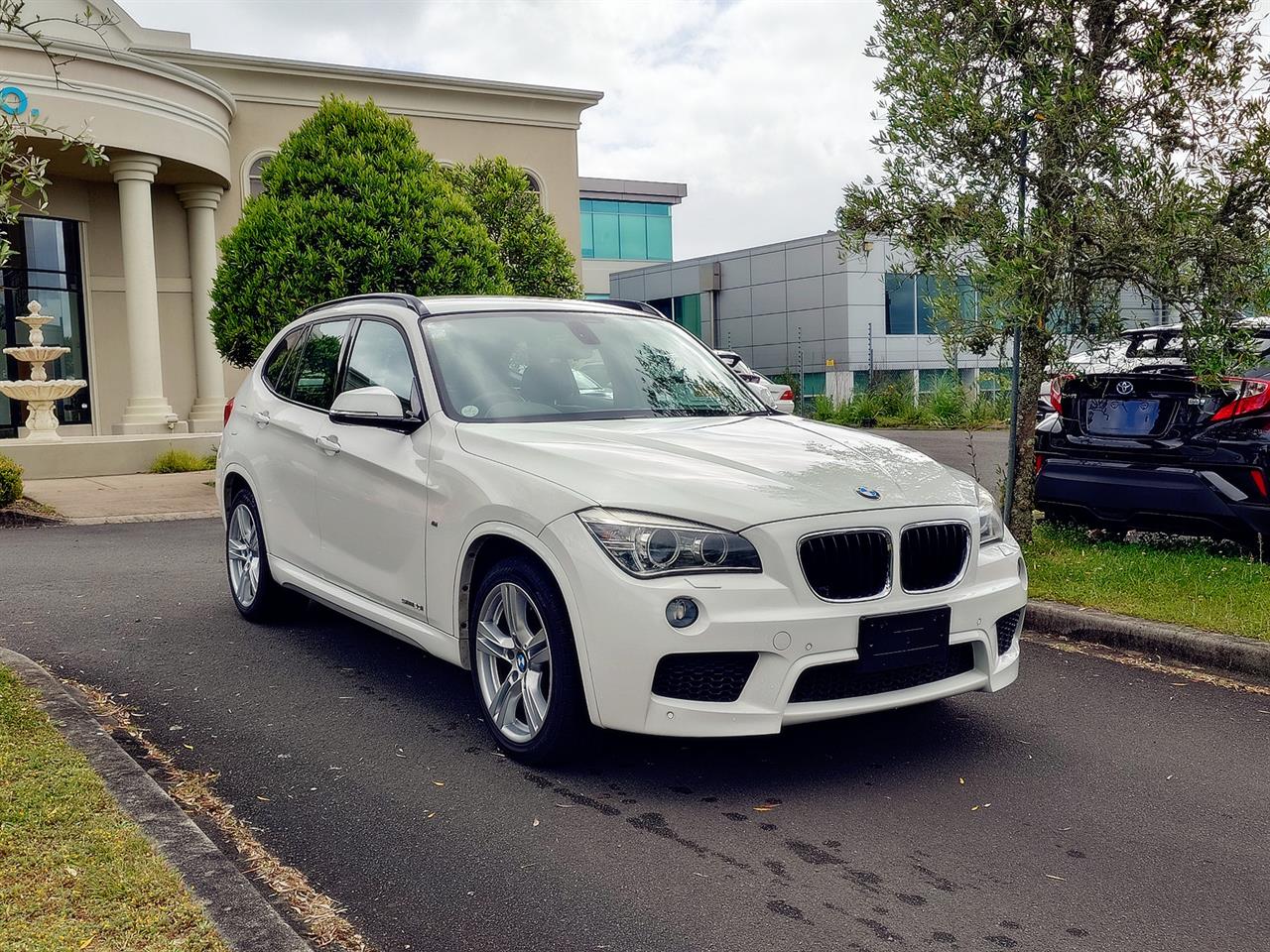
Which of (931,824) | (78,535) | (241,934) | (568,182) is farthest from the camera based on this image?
(568,182)

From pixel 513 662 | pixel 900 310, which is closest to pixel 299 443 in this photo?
pixel 513 662

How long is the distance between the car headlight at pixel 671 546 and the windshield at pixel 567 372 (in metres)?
1.13

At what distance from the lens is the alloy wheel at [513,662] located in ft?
14.7

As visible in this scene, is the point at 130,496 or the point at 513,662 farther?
the point at 130,496

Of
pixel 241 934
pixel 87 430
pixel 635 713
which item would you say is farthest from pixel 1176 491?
pixel 87 430

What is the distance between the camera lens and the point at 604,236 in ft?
203

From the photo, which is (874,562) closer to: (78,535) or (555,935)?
(555,935)

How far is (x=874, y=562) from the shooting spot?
4.25 m

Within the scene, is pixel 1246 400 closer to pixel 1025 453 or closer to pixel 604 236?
pixel 1025 453

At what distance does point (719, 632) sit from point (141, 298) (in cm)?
2079

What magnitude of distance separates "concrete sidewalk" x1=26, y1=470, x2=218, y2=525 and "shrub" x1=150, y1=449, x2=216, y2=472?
0.39 m

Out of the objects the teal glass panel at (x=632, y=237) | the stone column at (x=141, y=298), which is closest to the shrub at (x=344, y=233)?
the stone column at (x=141, y=298)

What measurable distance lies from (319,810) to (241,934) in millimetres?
1095

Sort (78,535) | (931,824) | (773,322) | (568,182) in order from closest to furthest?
(931,824), (78,535), (568,182), (773,322)
